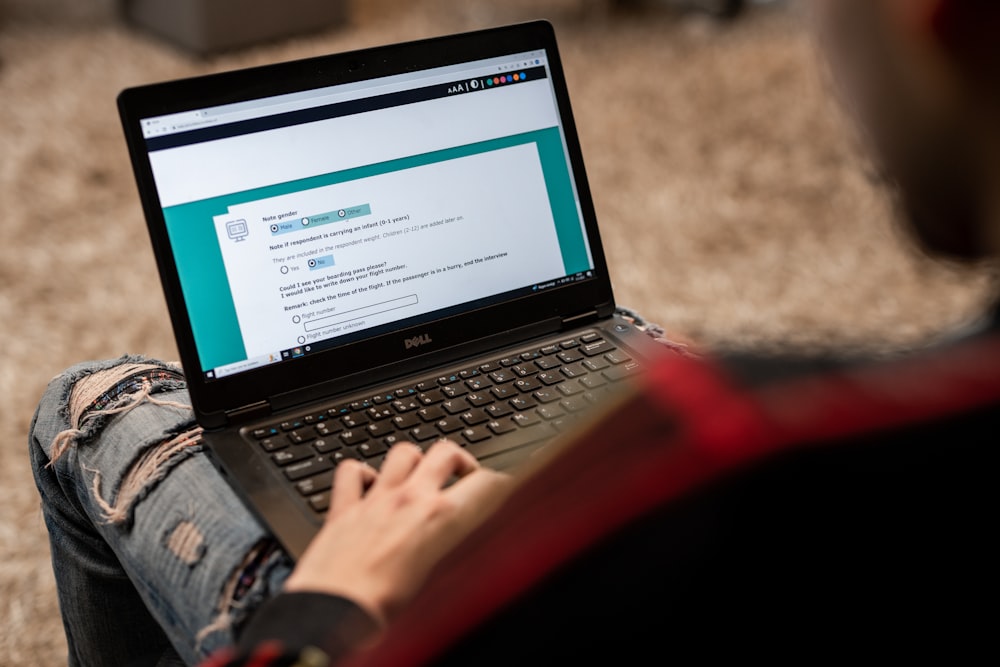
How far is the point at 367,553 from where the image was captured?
59 centimetres

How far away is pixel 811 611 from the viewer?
364mm

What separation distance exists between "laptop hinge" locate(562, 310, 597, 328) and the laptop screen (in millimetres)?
37

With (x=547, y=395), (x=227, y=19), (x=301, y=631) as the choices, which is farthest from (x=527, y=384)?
(x=227, y=19)

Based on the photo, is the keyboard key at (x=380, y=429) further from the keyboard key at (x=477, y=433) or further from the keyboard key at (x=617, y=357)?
the keyboard key at (x=617, y=357)

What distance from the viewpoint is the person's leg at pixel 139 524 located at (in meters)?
Result: 0.68

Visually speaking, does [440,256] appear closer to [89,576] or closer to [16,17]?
[89,576]

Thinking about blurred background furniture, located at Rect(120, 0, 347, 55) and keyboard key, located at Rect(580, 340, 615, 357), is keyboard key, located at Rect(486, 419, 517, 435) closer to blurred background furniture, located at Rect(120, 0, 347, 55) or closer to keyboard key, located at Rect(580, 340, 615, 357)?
keyboard key, located at Rect(580, 340, 615, 357)

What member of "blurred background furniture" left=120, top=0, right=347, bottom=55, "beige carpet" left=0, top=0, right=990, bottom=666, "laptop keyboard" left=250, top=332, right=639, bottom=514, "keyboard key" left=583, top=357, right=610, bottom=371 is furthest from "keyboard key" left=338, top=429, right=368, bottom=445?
"blurred background furniture" left=120, top=0, right=347, bottom=55

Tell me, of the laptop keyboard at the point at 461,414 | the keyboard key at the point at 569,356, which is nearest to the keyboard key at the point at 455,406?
the laptop keyboard at the point at 461,414

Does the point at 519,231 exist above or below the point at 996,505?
above

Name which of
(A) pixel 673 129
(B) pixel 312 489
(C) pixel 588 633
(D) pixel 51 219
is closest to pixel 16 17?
(D) pixel 51 219

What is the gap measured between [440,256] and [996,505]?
0.60 m

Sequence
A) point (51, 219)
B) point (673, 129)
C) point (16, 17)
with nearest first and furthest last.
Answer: point (51, 219) → point (673, 129) → point (16, 17)

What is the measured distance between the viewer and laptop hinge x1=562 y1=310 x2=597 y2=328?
0.94 metres
